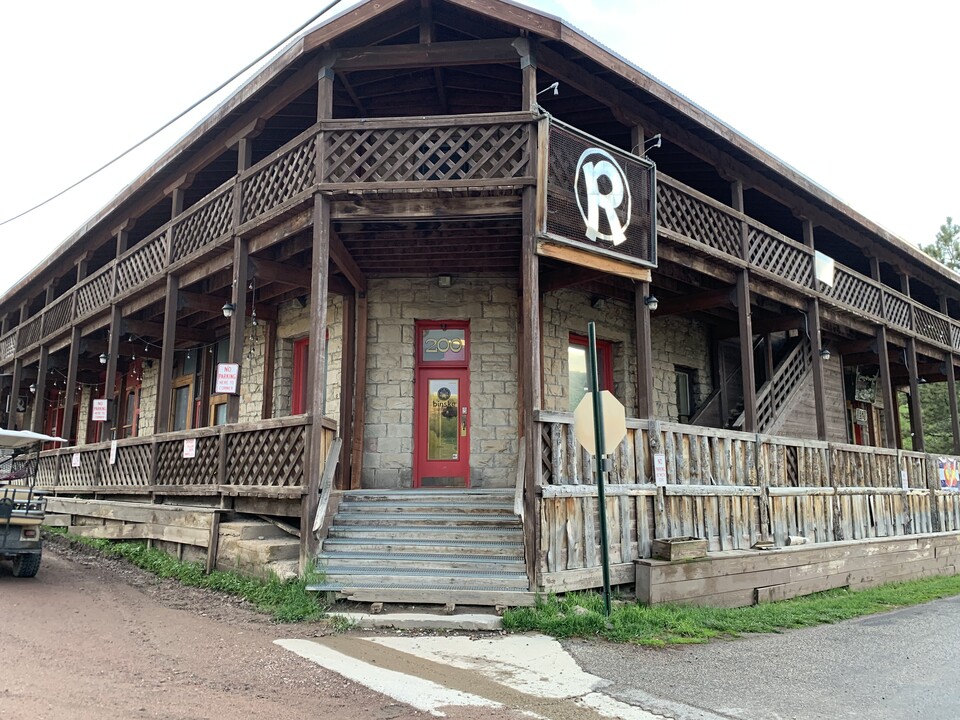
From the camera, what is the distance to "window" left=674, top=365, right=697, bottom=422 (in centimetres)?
1431

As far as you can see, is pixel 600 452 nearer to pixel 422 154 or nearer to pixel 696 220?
pixel 422 154

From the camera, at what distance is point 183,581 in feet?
29.0

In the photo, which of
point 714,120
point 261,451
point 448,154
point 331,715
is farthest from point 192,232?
point 331,715

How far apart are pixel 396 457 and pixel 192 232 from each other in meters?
5.27

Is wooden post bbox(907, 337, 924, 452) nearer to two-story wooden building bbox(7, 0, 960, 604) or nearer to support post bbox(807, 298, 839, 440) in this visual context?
two-story wooden building bbox(7, 0, 960, 604)

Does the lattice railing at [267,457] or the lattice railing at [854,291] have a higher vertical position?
the lattice railing at [854,291]

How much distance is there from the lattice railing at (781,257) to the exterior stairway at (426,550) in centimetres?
636

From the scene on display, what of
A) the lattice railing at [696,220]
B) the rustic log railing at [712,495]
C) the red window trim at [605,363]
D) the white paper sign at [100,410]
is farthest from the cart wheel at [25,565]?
the lattice railing at [696,220]

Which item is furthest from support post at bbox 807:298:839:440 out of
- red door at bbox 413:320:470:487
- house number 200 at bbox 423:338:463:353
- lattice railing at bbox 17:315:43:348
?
lattice railing at bbox 17:315:43:348

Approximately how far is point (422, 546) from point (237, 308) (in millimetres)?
4586

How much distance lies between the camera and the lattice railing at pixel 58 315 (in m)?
16.4

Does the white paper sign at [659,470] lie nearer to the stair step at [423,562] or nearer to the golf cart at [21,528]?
the stair step at [423,562]

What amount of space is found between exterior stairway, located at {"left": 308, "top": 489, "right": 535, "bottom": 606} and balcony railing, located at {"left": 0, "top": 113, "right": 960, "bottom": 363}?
403 cm

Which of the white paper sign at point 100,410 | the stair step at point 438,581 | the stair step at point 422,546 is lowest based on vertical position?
the stair step at point 438,581
